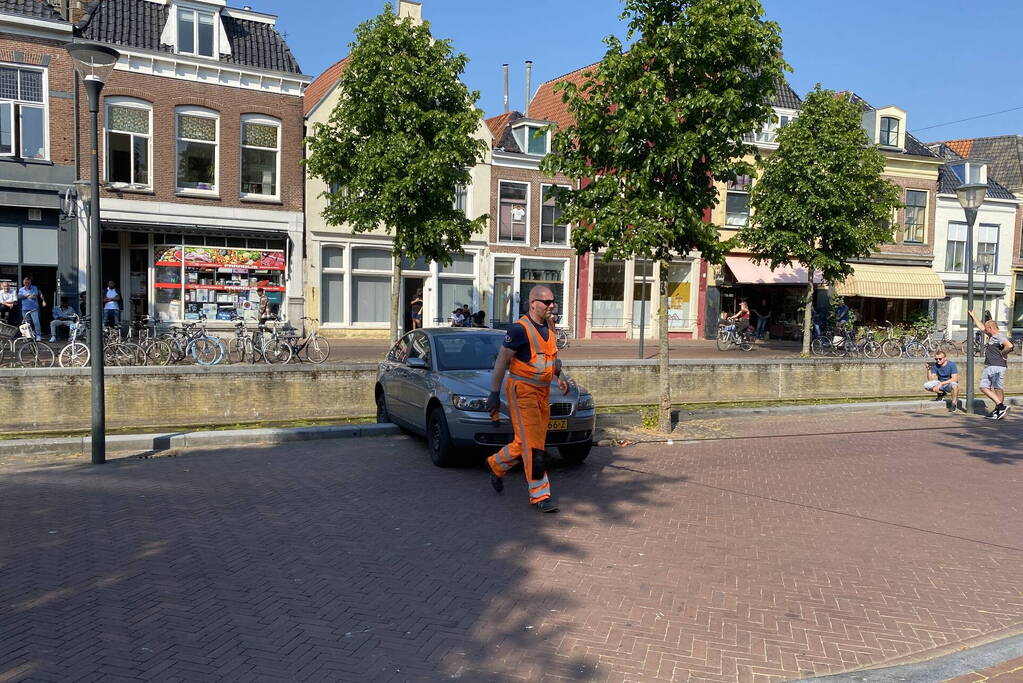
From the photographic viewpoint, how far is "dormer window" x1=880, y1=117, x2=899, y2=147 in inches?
1348

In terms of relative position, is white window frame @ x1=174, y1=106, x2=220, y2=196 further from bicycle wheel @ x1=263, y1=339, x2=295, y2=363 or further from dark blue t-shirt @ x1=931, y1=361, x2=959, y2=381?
dark blue t-shirt @ x1=931, y1=361, x2=959, y2=381

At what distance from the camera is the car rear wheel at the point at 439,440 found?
8.37 meters

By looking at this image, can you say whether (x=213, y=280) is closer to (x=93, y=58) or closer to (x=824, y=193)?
(x=93, y=58)

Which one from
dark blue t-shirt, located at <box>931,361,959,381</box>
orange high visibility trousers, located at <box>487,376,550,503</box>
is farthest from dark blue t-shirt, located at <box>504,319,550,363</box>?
dark blue t-shirt, located at <box>931,361,959,381</box>

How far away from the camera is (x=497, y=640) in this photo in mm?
4293

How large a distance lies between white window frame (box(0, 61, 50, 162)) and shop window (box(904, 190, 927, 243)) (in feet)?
107

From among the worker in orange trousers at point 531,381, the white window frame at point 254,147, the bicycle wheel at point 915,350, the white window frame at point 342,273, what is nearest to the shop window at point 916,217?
the bicycle wheel at point 915,350

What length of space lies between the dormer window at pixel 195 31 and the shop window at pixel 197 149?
1774mm

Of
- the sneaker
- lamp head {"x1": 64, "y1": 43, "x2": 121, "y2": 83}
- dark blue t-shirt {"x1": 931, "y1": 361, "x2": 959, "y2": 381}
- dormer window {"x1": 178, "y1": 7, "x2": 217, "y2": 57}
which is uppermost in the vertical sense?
dormer window {"x1": 178, "y1": 7, "x2": 217, "y2": 57}

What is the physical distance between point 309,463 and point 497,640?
5.00m

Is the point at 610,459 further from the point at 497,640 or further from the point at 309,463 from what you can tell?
the point at 497,640

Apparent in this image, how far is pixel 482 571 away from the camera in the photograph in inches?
209

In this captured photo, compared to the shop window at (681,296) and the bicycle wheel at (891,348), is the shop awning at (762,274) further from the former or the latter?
the bicycle wheel at (891,348)

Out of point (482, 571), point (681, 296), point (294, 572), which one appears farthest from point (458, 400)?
point (681, 296)
